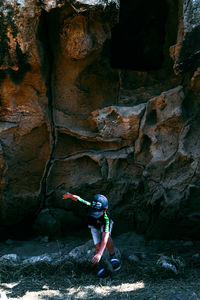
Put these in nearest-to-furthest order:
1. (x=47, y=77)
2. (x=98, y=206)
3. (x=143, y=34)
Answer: (x=98, y=206) < (x=47, y=77) < (x=143, y=34)

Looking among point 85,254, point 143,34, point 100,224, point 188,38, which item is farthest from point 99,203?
point 143,34

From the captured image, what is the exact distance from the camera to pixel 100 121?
3850mm

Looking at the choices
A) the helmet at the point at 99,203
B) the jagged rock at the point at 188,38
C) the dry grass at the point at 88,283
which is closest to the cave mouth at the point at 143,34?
the jagged rock at the point at 188,38

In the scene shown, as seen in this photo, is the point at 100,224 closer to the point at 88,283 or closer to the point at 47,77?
the point at 88,283

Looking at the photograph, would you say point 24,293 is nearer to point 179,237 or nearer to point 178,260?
point 178,260

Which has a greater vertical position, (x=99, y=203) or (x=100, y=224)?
(x=99, y=203)

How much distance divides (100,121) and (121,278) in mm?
1585

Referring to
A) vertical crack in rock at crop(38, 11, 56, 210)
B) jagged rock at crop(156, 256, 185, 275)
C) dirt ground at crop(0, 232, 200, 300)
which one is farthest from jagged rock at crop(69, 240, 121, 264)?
vertical crack in rock at crop(38, 11, 56, 210)

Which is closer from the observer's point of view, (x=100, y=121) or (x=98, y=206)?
(x=98, y=206)

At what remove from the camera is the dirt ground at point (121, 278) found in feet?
9.50

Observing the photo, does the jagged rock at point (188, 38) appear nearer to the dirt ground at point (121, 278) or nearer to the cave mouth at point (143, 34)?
the cave mouth at point (143, 34)

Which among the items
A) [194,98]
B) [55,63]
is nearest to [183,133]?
[194,98]

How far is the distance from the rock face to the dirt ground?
0.79 feet

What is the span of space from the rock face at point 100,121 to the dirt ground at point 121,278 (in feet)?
0.79
